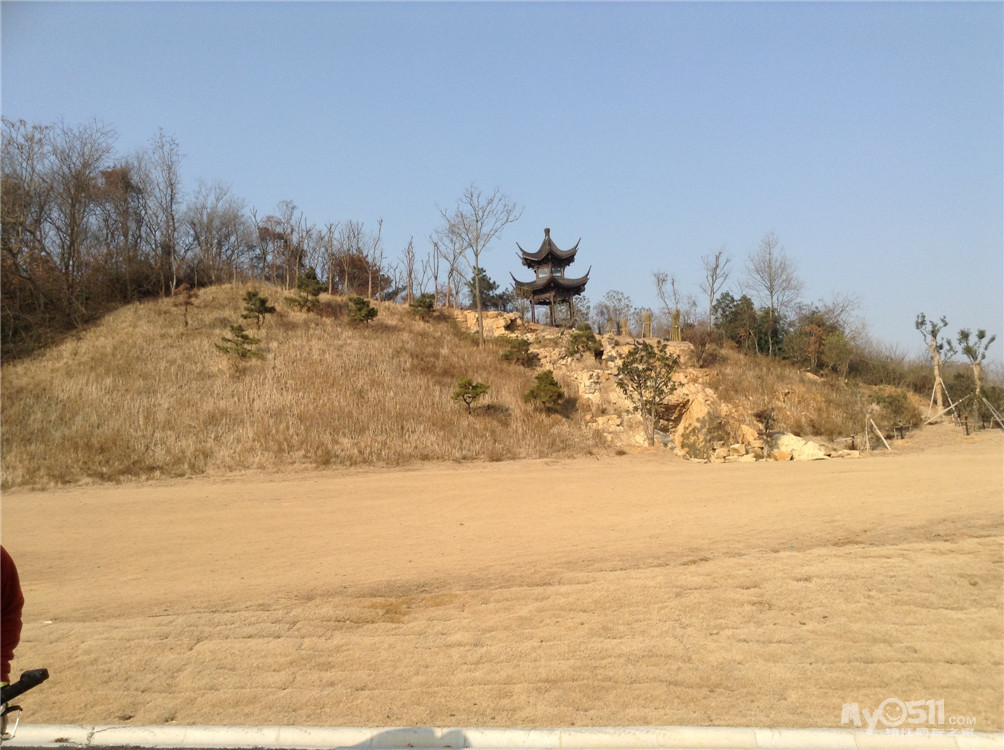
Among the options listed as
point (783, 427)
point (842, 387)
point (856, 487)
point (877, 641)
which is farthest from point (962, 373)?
point (877, 641)

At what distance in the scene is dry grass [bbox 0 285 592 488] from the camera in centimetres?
1703

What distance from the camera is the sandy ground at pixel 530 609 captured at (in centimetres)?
473

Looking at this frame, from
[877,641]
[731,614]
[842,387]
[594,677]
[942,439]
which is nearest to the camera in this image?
[594,677]

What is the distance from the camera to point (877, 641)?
5.47 metres

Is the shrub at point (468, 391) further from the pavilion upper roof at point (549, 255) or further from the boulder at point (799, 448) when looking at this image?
the pavilion upper roof at point (549, 255)

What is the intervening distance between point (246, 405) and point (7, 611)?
17.5 metres

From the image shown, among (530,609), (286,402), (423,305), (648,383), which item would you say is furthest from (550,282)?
(530,609)

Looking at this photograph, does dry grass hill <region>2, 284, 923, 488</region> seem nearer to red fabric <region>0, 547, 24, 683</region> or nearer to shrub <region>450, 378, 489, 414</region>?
shrub <region>450, 378, 489, 414</region>

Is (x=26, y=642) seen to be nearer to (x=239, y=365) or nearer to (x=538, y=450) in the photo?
(x=538, y=450)

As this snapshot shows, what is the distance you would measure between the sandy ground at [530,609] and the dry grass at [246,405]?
516cm

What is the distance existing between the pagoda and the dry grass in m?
9.76

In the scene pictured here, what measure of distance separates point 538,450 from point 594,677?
14165 millimetres

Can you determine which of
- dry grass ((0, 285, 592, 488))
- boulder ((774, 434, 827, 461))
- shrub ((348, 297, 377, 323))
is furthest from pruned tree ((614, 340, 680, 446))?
shrub ((348, 297, 377, 323))

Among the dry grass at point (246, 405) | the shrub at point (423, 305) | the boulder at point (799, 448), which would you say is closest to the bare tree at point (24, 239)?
the dry grass at point (246, 405)
